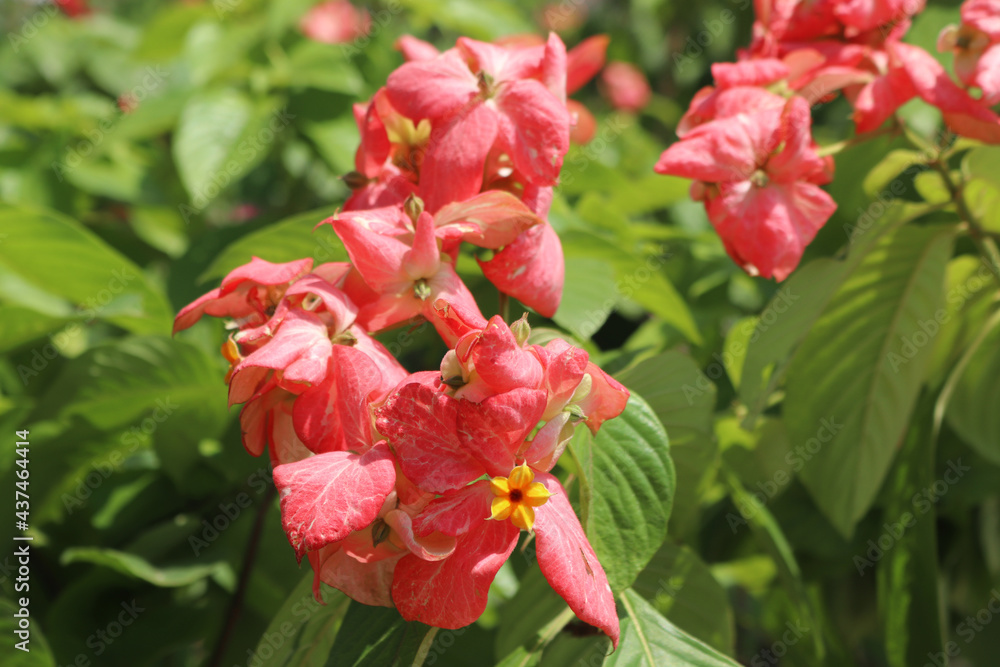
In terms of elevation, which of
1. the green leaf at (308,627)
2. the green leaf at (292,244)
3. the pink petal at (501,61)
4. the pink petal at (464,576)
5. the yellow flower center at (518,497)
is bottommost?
the green leaf at (308,627)

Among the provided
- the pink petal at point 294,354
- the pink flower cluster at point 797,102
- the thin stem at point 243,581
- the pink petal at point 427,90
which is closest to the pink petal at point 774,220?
the pink flower cluster at point 797,102

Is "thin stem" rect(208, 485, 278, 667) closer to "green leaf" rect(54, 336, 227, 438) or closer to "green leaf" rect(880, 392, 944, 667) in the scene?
"green leaf" rect(54, 336, 227, 438)

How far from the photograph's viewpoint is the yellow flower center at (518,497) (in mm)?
395

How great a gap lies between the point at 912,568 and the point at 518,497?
58 centimetres

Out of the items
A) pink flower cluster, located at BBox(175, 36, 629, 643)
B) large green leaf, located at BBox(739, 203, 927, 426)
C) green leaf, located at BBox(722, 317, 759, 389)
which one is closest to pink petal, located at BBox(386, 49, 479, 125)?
pink flower cluster, located at BBox(175, 36, 629, 643)

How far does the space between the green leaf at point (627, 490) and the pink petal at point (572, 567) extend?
0.21 feet

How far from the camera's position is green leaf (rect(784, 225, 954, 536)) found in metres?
0.77

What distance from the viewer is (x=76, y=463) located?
0.88m

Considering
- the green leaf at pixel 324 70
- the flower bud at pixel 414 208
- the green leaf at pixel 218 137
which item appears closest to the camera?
the flower bud at pixel 414 208

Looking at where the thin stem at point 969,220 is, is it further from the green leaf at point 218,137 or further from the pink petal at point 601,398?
the green leaf at point 218,137

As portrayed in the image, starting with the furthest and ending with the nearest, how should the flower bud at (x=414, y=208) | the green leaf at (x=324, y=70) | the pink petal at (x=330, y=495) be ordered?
1. the green leaf at (x=324, y=70)
2. the flower bud at (x=414, y=208)
3. the pink petal at (x=330, y=495)

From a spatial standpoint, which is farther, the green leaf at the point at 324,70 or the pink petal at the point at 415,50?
the green leaf at the point at 324,70

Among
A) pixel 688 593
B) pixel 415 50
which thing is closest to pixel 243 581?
pixel 688 593

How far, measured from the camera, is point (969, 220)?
74 centimetres
